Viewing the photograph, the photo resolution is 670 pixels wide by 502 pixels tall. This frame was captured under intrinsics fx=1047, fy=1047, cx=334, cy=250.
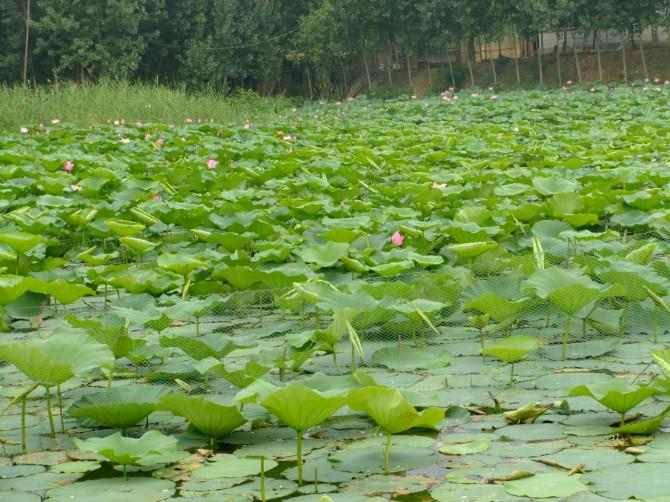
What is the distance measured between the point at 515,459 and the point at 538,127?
33.6 ft

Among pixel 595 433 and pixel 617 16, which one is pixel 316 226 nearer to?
pixel 595 433

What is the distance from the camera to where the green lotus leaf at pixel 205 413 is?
7.19 ft

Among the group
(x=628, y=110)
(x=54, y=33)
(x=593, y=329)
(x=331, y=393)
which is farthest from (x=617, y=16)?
(x=331, y=393)

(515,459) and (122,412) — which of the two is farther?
(122,412)

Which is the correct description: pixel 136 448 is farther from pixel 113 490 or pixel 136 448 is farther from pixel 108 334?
pixel 108 334

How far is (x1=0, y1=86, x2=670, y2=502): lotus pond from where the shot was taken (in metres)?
2.05

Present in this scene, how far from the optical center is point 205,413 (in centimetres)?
222

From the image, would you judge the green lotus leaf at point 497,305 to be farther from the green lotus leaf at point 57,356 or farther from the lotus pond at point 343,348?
the green lotus leaf at point 57,356

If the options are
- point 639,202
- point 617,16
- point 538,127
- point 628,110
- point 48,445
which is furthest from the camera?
point 617,16

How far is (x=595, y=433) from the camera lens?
224 cm

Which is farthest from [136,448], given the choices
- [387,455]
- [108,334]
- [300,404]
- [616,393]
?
[616,393]

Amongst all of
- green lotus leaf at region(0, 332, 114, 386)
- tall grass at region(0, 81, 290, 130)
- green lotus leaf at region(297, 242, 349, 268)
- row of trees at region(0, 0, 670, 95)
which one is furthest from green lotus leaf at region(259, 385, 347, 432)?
row of trees at region(0, 0, 670, 95)

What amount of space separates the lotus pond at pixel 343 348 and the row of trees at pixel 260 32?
17.7 meters

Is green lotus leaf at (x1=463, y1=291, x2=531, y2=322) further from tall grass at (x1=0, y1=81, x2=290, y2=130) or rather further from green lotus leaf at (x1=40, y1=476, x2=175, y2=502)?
tall grass at (x1=0, y1=81, x2=290, y2=130)
